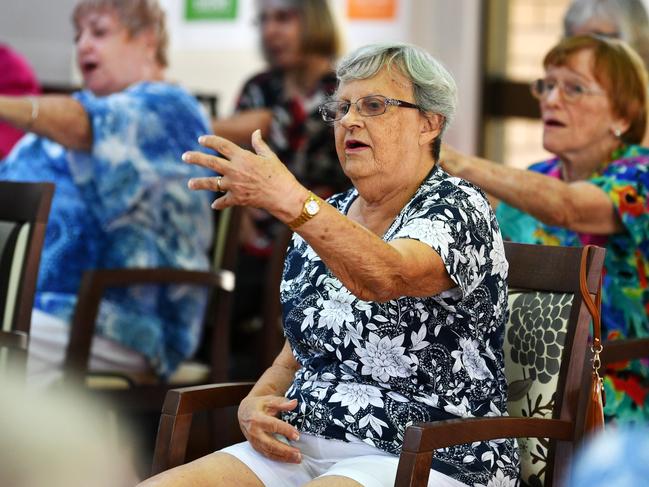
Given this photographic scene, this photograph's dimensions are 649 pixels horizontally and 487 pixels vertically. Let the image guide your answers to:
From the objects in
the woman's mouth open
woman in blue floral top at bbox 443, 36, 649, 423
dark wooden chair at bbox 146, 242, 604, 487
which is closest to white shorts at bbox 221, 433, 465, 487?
dark wooden chair at bbox 146, 242, 604, 487

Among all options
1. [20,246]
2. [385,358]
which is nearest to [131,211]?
[20,246]

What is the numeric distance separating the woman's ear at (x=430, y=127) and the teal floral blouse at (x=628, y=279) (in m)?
0.75

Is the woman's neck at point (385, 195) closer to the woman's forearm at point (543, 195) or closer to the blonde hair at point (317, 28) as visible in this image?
the woman's forearm at point (543, 195)

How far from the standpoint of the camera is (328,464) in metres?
1.68

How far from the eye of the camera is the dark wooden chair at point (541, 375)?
1.72 meters

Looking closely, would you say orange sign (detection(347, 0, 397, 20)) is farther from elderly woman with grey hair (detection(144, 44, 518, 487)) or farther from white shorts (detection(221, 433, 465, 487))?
white shorts (detection(221, 433, 465, 487))

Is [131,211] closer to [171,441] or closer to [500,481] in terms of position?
[171,441]

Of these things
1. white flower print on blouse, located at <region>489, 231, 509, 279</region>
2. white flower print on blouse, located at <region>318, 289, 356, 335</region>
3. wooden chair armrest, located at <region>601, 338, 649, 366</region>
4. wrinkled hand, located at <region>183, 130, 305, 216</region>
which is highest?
wrinkled hand, located at <region>183, 130, 305, 216</region>

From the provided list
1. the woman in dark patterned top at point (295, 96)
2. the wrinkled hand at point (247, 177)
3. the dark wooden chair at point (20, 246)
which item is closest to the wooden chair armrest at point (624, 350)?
the wrinkled hand at point (247, 177)

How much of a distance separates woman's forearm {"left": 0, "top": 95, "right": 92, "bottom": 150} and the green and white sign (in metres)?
3.56

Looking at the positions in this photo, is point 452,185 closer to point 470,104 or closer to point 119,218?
point 119,218

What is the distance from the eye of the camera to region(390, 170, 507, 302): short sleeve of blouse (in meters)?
1.53

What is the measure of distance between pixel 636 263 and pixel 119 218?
1516 millimetres

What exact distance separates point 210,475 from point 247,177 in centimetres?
57
